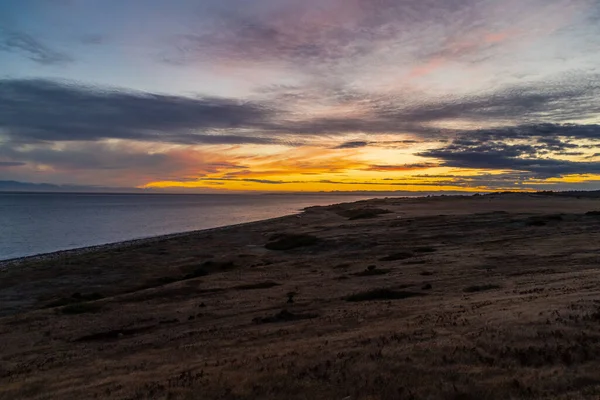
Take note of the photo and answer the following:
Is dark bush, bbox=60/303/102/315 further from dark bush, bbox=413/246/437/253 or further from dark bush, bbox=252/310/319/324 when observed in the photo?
dark bush, bbox=413/246/437/253

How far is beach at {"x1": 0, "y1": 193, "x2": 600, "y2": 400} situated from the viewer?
38.8 ft

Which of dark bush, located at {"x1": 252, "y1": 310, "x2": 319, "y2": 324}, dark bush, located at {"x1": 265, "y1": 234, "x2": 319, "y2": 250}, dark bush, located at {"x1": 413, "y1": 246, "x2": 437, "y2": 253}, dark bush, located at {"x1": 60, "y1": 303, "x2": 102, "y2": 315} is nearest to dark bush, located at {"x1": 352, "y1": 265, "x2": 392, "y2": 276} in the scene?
dark bush, located at {"x1": 413, "y1": 246, "x2": 437, "y2": 253}

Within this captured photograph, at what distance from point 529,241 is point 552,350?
3404 cm

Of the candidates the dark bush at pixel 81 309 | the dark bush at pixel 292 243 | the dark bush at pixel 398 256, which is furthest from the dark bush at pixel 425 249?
the dark bush at pixel 81 309

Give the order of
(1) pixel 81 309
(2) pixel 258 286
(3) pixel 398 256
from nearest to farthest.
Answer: (1) pixel 81 309 → (2) pixel 258 286 → (3) pixel 398 256

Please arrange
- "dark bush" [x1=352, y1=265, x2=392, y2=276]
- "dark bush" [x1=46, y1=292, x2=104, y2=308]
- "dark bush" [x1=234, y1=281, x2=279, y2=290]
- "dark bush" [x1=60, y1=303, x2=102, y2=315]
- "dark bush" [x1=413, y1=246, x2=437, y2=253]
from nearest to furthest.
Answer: "dark bush" [x1=60, y1=303, x2=102, y2=315] < "dark bush" [x1=234, y1=281, x2=279, y2=290] < "dark bush" [x1=46, y1=292, x2=104, y2=308] < "dark bush" [x1=352, y1=265, x2=392, y2=276] < "dark bush" [x1=413, y1=246, x2=437, y2=253]

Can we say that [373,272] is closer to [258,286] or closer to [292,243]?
[258,286]

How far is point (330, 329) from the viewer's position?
1795cm

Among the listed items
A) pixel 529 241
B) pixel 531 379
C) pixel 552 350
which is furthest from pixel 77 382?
pixel 529 241

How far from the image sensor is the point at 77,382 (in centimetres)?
1468

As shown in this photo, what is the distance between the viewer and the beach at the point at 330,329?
11828 millimetres

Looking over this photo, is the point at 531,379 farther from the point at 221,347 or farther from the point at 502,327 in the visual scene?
the point at 221,347

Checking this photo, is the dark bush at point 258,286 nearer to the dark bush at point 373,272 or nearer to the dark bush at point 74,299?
the dark bush at point 373,272

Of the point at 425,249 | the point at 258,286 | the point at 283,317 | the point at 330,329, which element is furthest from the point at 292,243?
the point at 330,329
